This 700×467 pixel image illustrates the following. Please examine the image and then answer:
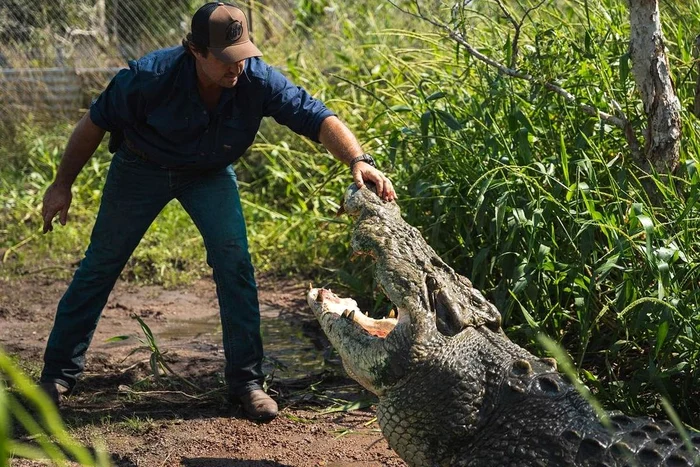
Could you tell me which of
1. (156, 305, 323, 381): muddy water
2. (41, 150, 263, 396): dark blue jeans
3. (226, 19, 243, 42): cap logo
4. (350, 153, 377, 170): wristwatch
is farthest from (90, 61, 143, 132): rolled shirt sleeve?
(156, 305, 323, 381): muddy water

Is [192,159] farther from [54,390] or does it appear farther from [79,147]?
[54,390]

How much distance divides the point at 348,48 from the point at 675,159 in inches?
145

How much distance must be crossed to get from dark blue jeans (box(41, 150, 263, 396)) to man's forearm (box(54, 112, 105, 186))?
136 millimetres

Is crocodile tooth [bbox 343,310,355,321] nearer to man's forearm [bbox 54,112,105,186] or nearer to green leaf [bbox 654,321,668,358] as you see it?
green leaf [bbox 654,321,668,358]

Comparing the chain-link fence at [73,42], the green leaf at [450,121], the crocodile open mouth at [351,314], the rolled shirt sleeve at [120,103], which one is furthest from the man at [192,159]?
the chain-link fence at [73,42]

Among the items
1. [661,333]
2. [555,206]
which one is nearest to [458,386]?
[661,333]

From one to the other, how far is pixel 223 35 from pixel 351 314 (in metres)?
1.23

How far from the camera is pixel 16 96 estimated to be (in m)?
8.79

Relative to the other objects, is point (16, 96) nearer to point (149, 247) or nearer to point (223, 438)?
point (149, 247)

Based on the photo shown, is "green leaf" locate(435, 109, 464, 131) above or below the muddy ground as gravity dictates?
above

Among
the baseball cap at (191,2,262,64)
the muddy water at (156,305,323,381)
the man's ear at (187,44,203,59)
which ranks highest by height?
the baseball cap at (191,2,262,64)

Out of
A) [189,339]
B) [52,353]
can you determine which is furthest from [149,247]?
[52,353]

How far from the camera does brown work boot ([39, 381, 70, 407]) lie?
395cm

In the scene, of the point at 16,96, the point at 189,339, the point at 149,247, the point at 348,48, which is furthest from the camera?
the point at 16,96
